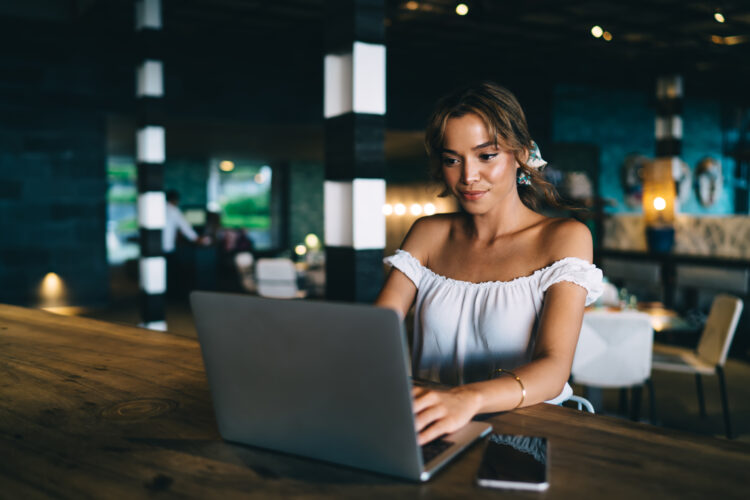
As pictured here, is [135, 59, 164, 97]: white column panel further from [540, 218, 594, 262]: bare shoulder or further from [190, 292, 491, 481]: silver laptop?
[190, 292, 491, 481]: silver laptop

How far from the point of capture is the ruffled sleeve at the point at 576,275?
1511 mm

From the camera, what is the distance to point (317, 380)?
839mm

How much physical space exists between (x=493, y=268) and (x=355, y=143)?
162cm

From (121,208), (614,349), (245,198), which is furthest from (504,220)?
(121,208)

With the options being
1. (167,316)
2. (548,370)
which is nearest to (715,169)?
(167,316)

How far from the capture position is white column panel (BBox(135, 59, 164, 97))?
5918mm

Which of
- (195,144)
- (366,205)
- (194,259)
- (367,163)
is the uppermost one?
(195,144)

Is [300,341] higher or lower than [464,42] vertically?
lower

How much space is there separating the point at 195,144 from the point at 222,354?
11.3 m

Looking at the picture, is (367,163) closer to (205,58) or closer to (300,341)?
(300,341)

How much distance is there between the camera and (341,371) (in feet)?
2.67

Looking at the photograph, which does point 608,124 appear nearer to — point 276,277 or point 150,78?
point 276,277

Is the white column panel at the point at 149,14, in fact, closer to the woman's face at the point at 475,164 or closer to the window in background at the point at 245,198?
the woman's face at the point at 475,164

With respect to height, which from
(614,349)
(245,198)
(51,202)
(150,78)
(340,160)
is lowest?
(614,349)
